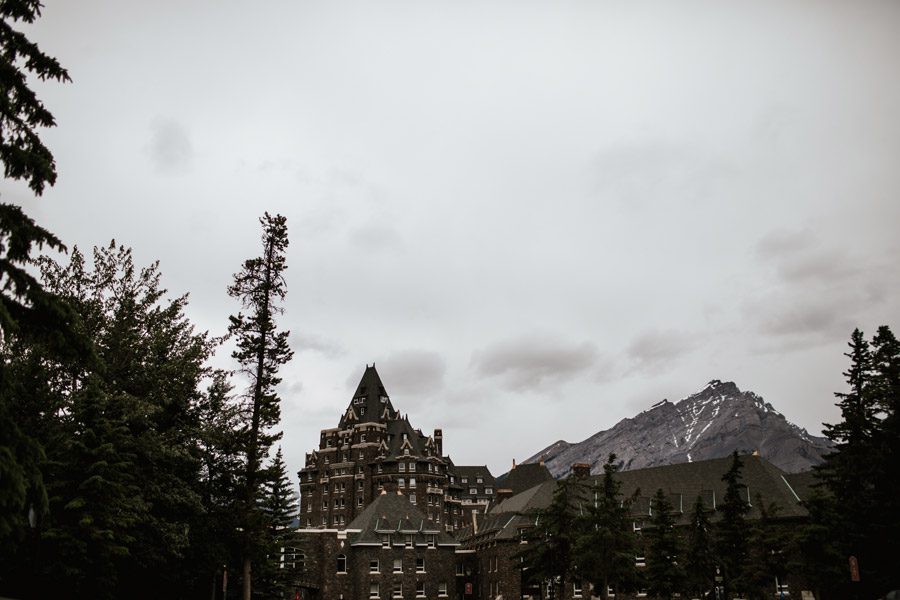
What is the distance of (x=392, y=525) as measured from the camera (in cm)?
8088

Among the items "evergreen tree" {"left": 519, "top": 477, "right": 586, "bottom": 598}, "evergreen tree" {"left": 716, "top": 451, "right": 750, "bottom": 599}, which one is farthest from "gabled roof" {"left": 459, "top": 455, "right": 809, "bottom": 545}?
"evergreen tree" {"left": 716, "top": 451, "right": 750, "bottom": 599}

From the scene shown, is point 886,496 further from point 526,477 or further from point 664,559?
point 526,477

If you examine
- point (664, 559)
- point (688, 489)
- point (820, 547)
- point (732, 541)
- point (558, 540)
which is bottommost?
point (664, 559)

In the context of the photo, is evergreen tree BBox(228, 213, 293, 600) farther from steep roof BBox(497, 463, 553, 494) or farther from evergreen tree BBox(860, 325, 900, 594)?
steep roof BBox(497, 463, 553, 494)

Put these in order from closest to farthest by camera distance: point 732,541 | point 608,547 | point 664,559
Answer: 1. point 608,547
2. point 732,541
3. point 664,559

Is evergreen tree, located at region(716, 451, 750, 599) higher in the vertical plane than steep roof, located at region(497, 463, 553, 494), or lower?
lower

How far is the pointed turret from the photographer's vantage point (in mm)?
119125

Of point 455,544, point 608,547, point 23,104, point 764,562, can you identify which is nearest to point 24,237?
point 23,104

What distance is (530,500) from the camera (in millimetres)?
85125

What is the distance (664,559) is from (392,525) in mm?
35329

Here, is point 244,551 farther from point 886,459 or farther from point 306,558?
point 306,558

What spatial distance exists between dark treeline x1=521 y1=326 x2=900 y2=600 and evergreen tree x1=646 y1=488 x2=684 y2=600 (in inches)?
2.9

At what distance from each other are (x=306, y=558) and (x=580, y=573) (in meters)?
37.1

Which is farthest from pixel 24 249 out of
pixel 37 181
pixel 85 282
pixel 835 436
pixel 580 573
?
pixel 580 573
